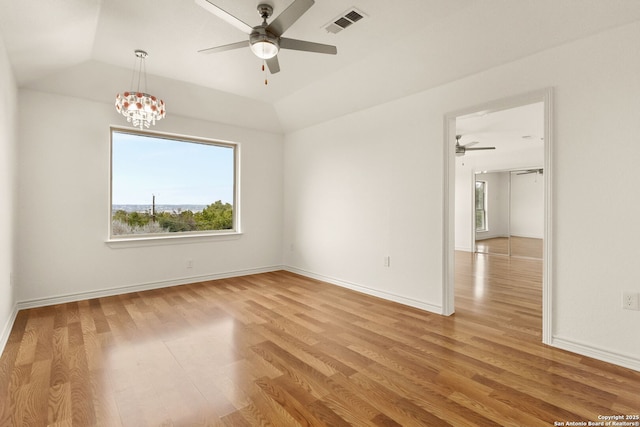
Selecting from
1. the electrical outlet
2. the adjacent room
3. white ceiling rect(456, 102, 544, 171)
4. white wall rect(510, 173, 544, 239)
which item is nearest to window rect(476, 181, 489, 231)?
white wall rect(510, 173, 544, 239)

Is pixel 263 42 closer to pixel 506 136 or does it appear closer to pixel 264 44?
pixel 264 44

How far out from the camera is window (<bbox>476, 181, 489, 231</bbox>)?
29.7ft

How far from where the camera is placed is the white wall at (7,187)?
266cm

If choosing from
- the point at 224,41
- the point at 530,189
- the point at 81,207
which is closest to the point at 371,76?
the point at 224,41

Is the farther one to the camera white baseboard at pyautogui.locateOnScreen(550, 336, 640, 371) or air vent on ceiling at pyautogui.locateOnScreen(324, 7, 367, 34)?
air vent on ceiling at pyautogui.locateOnScreen(324, 7, 367, 34)

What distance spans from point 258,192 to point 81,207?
2590 millimetres

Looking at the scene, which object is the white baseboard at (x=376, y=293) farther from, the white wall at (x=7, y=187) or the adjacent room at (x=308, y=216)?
the white wall at (x=7, y=187)

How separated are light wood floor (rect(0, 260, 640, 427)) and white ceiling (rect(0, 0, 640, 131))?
260cm

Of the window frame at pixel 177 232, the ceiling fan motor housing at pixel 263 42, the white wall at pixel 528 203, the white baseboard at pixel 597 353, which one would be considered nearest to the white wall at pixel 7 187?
the window frame at pixel 177 232

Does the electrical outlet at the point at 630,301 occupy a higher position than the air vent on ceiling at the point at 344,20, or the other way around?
the air vent on ceiling at the point at 344,20

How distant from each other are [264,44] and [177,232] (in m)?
3.56

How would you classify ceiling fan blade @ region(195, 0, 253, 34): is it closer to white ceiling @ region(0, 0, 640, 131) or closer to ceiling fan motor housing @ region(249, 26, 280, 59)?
ceiling fan motor housing @ region(249, 26, 280, 59)

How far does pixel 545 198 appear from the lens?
2738mm

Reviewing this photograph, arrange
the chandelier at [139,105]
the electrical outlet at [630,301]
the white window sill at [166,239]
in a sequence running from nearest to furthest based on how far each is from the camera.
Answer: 1. the electrical outlet at [630,301]
2. the chandelier at [139,105]
3. the white window sill at [166,239]
